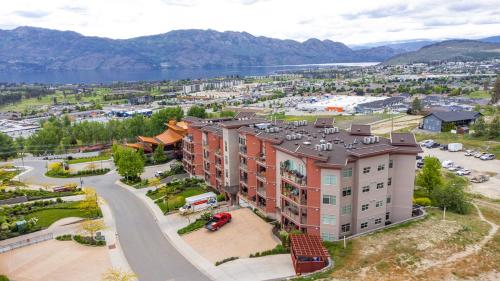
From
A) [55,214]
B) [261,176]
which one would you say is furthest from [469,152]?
[55,214]

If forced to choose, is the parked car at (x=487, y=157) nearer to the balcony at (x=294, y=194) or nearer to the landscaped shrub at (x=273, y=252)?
the balcony at (x=294, y=194)

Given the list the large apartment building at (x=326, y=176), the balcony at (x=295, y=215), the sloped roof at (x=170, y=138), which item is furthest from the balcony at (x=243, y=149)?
the sloped roof at (x=170, y=138)

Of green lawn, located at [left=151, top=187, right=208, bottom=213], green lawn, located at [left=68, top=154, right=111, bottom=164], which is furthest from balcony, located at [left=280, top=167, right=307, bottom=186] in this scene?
green lawn, located at [left=68, top=154, right=111, bottom=164]

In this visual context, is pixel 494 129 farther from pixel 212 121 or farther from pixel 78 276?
pixel 78 276

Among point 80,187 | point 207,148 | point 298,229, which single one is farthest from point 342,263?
point 80,187

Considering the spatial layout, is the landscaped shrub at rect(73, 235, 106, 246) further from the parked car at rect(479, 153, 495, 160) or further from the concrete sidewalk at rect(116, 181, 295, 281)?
the parked car at rect(479, 153, 495, 160)
